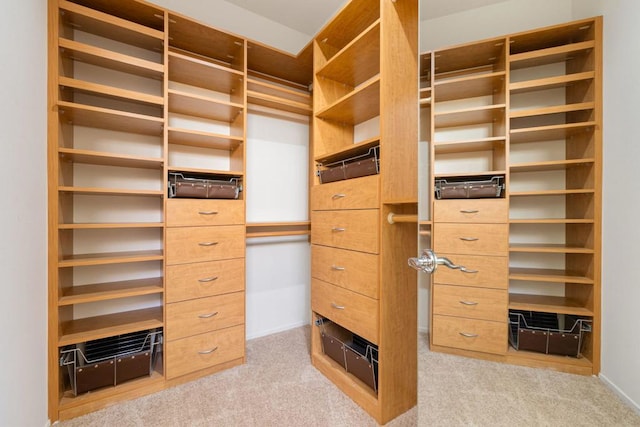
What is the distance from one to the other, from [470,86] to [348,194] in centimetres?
92

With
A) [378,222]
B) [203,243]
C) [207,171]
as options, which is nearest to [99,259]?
[203,243]

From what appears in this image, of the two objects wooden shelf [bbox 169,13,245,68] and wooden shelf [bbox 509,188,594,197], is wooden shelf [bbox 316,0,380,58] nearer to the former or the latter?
wooden shelf [bbox 169,13,245,68]

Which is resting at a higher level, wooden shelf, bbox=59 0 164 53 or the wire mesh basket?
wooden shelf, bbox=59 0 164 53

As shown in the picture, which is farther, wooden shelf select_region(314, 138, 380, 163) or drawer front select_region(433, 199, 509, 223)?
wooden shelf select_region(314, 138, 380, 163)

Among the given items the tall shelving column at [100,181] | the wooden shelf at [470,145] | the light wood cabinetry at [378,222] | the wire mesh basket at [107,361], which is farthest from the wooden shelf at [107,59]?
the wooden shelf at [470,145]

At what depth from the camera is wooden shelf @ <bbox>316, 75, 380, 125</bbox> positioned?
1.49m

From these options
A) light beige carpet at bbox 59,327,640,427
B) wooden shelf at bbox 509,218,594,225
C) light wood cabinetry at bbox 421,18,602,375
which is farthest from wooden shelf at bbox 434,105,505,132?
light beige carpet at bbox 59,327,640,427

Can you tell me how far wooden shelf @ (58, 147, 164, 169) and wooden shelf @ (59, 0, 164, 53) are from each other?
73 cm

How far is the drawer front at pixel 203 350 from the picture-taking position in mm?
1629

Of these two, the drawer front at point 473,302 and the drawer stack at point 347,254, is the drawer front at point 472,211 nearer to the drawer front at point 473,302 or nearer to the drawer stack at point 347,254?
the drawer front at point 473,302

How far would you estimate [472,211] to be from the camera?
66 centimetres
